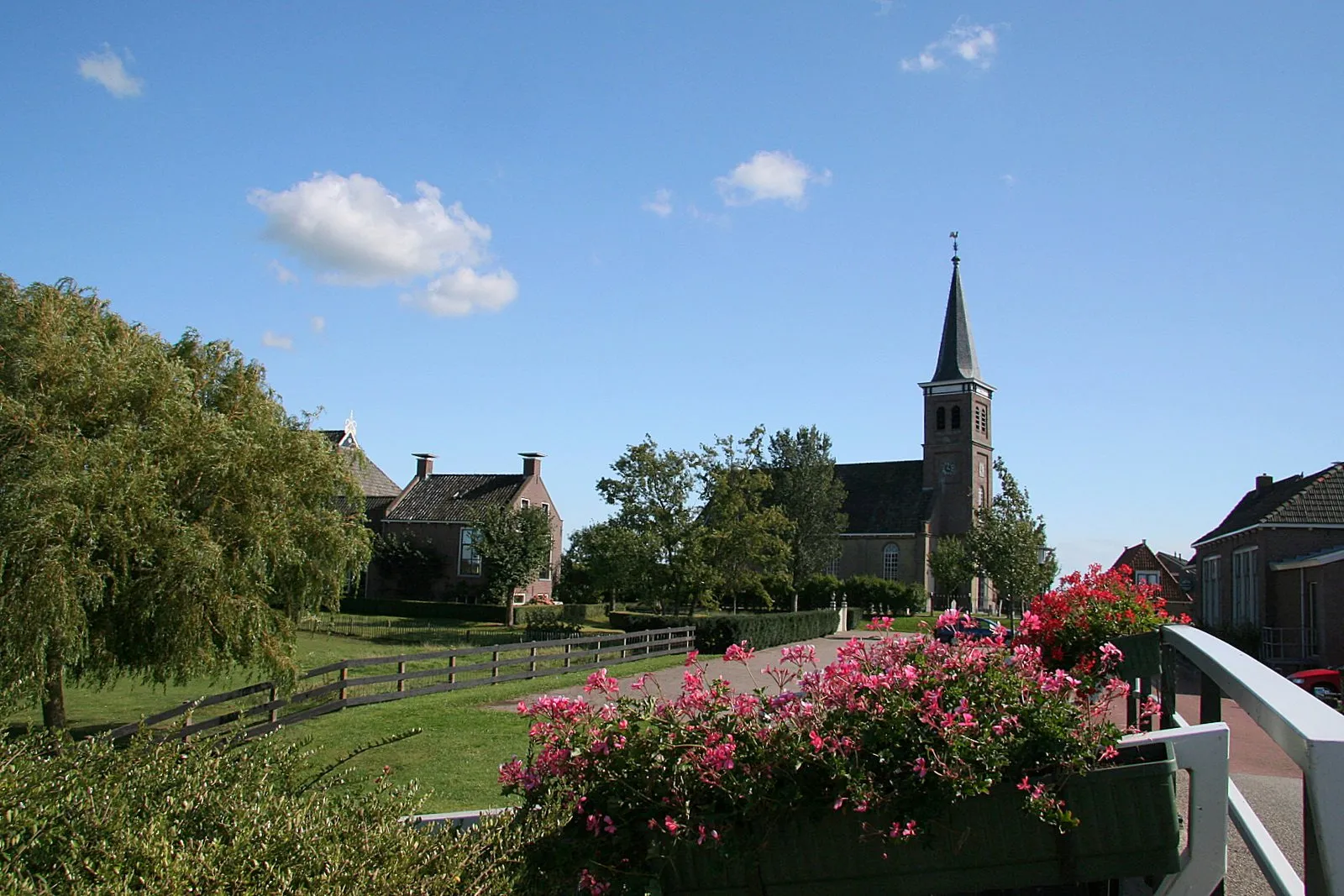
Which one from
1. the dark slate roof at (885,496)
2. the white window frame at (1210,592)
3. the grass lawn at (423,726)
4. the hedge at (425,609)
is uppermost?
the dark slate roof at (885,496)

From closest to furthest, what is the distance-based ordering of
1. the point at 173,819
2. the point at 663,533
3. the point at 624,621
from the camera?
the point at 173,819 → the point at 663,533 → the point at 624,621

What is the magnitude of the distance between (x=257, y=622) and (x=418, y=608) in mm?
36341

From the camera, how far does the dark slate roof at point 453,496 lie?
5397 cm

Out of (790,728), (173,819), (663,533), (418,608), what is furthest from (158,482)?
(418,608)

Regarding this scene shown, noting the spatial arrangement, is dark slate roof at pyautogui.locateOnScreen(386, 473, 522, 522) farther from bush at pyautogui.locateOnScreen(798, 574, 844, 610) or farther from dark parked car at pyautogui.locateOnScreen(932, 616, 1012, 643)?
dark parked car at pyautogui.locateOnScreen(932, 616, 1012, 643)

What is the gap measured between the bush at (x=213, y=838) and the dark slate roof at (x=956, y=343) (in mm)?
67936

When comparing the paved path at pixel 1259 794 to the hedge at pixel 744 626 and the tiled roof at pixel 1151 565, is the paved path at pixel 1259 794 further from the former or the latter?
the tiled roof at pixel 1151 565

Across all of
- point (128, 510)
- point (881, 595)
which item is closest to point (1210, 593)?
point (881, 595)

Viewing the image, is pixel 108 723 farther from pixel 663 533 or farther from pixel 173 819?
pixel 663 533

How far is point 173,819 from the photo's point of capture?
9.62ft

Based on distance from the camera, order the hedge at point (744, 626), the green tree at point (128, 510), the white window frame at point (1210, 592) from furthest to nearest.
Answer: the white window frame at point (1210, 592)
the hedge at point (744, 626)
the green tree at point (128, 510)

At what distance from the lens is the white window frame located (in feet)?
109

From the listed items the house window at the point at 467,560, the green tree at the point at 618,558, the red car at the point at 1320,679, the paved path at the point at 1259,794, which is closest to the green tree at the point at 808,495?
the house window at the point at 467,560

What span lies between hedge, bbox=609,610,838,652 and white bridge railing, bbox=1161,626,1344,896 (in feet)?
74.8
